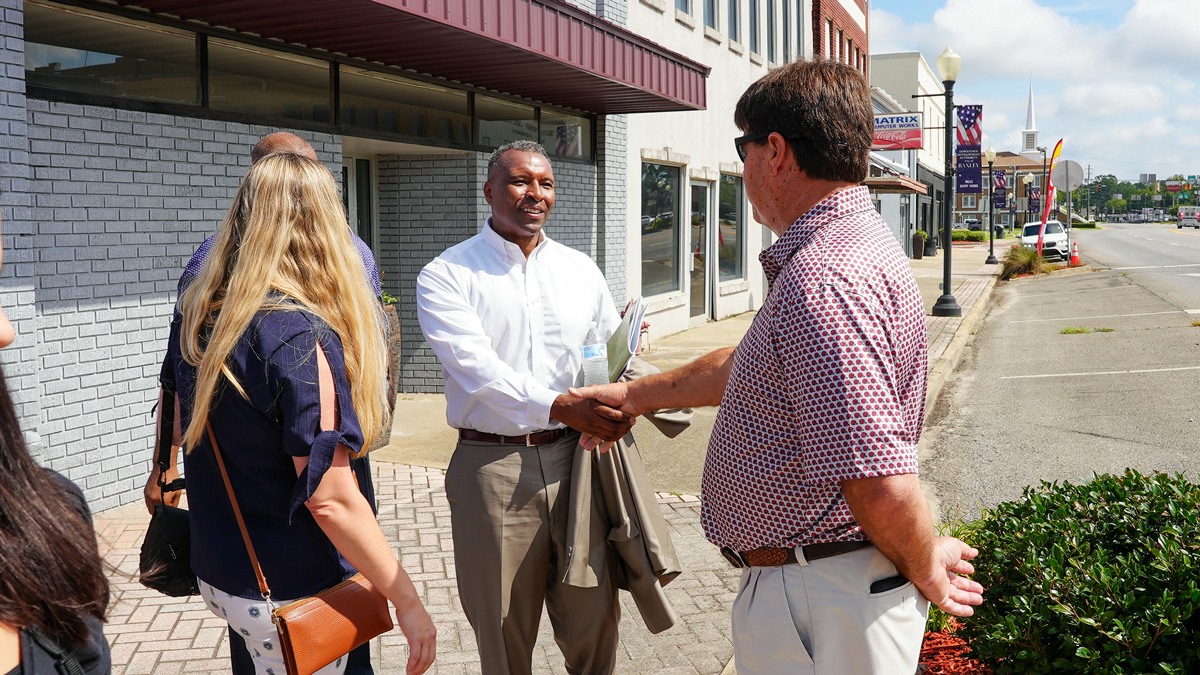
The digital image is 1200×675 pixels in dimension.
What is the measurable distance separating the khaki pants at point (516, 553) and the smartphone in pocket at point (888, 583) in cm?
132

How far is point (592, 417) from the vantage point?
3.02 metres

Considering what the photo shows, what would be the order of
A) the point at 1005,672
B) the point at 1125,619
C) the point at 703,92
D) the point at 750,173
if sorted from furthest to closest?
the point at 703,92 → the point at 1005,672 → the point at 1125,619 → the point at 750,173

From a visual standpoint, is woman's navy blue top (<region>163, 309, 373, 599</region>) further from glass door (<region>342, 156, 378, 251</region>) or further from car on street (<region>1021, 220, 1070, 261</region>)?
car on street (<region>1021, 220, 1070, 261</region>)

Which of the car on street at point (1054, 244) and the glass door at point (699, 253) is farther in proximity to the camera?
the car on street at point (1054, 244)

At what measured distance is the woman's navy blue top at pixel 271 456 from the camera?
2121mm

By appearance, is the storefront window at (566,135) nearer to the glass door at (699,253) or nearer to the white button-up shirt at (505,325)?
the glass door at (699,253)

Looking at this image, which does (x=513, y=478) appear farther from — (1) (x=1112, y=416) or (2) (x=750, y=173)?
(1) (x=1112, y=416)

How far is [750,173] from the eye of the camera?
90.5 inches

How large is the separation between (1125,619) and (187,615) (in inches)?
154

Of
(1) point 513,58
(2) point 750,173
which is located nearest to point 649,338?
(1) point 513,58

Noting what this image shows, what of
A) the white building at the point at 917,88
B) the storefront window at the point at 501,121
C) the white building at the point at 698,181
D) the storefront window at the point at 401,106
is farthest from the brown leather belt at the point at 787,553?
the white building at the point at 917,88

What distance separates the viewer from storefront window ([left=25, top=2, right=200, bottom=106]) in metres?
5.68

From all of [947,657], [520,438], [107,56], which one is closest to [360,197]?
[107,56]

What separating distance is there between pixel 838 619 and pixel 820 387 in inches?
22.0
